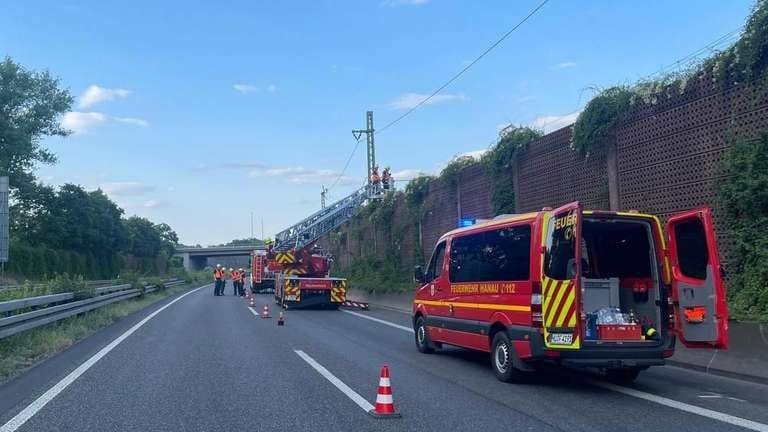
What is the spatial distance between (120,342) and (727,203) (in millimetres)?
11971

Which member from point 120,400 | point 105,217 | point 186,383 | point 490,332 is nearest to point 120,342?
point 186,383

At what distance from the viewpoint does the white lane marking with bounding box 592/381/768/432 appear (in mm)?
7398

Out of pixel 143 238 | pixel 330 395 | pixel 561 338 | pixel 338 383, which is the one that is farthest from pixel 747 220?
pixel 143 238

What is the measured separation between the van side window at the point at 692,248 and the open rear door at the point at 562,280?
5.24 feet

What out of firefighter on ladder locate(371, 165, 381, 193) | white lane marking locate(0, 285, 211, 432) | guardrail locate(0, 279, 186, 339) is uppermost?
firefighter on ladder locate(371, 165, 381, 193)

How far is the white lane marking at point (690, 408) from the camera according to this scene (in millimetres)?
7398

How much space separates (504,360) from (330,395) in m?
2.61

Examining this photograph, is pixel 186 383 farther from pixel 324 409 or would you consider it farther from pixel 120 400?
pixel 324 409

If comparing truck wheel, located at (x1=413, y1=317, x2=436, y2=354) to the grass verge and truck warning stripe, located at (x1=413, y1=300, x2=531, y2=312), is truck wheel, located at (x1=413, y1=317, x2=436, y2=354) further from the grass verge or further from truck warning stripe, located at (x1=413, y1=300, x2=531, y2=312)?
the grass verge

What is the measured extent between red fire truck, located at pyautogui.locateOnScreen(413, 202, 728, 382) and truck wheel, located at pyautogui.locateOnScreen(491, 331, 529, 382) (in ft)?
0.06

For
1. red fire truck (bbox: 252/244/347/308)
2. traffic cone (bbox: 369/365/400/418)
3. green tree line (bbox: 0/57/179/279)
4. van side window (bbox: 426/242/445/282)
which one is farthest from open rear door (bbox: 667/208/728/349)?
green tree line (bbox: 0/57/179/279)

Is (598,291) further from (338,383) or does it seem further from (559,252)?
(338,383)

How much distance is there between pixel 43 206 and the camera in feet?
182

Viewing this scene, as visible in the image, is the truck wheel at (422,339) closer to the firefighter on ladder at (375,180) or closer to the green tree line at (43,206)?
the firefighter on ladder at (375,180)
